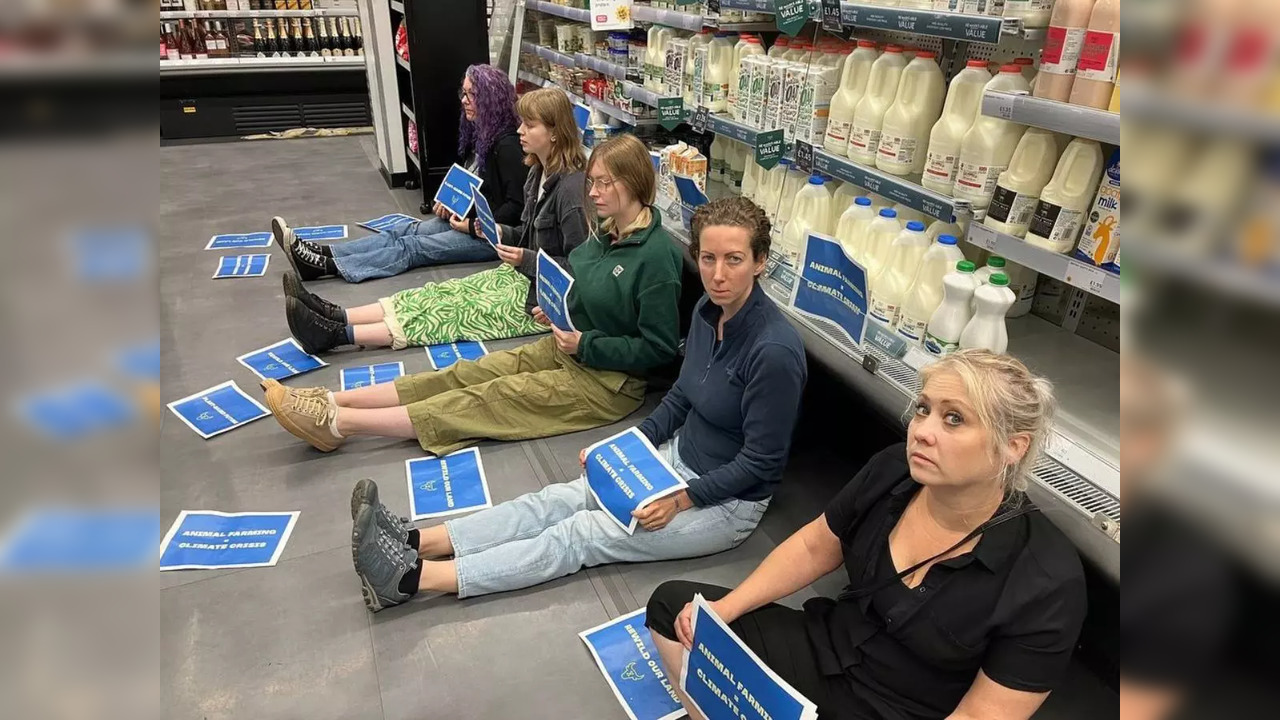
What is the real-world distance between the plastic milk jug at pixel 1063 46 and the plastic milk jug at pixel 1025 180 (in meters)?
0.17

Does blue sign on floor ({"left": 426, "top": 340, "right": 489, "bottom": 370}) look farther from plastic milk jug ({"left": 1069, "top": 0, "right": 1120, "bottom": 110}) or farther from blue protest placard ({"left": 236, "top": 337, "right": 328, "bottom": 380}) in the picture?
plastic milk jug ({"left": 1069, "top": 0, "right": 1120, "bottom": 110})

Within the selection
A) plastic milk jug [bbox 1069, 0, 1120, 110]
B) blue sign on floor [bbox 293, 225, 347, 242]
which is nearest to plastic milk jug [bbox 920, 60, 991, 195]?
plastic milk jug [bbox 1069, 0, 1120, 110]

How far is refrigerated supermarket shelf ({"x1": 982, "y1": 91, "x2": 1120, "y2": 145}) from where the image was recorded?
5.46 feet

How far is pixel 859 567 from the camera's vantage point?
1668mm

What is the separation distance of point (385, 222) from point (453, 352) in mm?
2156

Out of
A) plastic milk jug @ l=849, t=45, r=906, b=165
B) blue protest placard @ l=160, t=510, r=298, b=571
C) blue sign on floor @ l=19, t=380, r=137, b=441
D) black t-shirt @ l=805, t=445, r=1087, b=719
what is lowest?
blue protest placard @ l=160, t=510, r=298, b=571

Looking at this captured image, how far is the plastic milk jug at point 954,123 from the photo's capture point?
7.31 ft

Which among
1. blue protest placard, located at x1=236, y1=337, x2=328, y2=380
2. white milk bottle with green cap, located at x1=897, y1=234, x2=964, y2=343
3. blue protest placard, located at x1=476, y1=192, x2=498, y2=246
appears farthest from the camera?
blue protest placard, located at x1=476, y1=192, x2=498, y2=246

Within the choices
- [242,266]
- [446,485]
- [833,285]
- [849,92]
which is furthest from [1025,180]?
[242,266]

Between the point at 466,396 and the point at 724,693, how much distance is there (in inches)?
63.2

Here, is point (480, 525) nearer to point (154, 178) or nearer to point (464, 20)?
point (154, 178)

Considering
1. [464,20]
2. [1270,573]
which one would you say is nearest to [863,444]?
[1270,573]

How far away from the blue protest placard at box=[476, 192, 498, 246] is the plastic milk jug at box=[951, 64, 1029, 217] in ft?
7.79

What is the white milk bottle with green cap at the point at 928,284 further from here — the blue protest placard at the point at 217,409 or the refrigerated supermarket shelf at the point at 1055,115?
the blue protest placard at the point at 217,409
